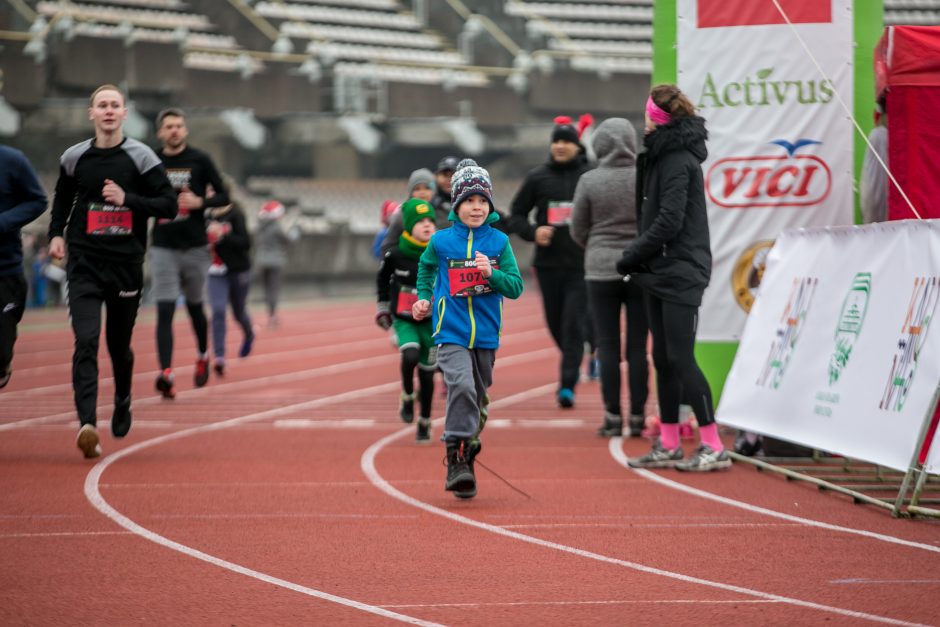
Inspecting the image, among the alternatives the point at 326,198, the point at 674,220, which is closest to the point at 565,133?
the point at 674,220

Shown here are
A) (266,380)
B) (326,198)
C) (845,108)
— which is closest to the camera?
(845,108)

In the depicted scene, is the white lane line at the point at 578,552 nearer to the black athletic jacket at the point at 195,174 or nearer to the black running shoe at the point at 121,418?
the black running shoe at the point at 121,418

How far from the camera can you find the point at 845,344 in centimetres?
820

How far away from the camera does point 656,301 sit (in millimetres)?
8828

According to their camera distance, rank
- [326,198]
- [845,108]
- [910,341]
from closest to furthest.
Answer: [910,341] → [845,108] → [326,198]

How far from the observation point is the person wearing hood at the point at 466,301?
25.1 ft

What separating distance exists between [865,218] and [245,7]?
31.3 m

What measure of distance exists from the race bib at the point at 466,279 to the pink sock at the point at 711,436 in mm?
1838

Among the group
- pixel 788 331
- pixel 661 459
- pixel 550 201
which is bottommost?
pixel 661 459

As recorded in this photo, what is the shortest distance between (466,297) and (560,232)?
14.0 feet

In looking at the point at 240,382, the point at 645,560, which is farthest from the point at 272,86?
the point at 645,560

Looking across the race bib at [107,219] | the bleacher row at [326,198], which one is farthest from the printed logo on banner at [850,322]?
the bleacher row at [326,198]

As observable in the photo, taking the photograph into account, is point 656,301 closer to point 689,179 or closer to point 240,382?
point 689,179

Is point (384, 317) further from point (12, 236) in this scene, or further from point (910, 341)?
point (910, 341)
